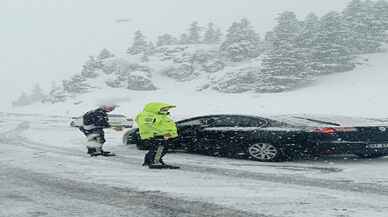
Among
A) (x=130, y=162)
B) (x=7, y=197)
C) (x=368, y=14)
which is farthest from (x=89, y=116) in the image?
(x=368, y=14)

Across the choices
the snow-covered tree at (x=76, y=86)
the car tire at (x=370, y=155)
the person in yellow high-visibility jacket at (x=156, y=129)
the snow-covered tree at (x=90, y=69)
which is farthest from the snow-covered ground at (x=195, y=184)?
the snow-covered tree at (x=90, y=69)

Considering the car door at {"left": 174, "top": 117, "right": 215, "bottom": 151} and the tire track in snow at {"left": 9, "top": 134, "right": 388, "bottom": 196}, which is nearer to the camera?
the tire track in snow at {"left": 9, "top": 134, "right": 388, "bottom": 196}

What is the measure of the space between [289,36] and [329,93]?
10.9m

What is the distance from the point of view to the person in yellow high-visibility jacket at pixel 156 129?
1010cm

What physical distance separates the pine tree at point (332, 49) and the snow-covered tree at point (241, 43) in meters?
13.6

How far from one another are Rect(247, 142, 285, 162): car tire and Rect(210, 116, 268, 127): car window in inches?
18.6

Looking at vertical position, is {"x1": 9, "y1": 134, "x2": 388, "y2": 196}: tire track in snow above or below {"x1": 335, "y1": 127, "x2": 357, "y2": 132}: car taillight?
below

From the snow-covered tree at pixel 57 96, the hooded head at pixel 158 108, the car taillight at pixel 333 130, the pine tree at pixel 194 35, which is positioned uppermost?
the pine tree at pixel 194 35

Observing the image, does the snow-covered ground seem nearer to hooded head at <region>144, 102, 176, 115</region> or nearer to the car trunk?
the car trunk

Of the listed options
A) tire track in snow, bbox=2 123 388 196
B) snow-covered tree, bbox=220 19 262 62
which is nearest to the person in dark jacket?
tire track in snow, bbox=2 123 388 196

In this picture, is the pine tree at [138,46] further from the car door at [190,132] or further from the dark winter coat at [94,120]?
the car door at [190,132]

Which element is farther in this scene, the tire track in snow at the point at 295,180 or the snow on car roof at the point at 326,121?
the snow on car roof at the point at 326,121

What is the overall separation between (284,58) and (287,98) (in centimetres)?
820

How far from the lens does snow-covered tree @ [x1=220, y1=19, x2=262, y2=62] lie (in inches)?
2672
